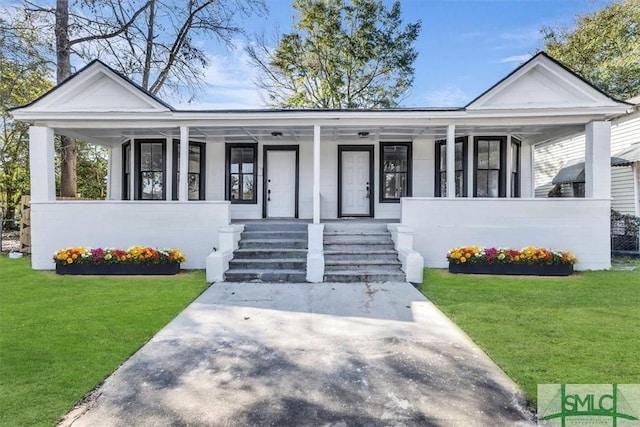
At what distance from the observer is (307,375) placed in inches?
121

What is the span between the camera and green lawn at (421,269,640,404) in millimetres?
3055

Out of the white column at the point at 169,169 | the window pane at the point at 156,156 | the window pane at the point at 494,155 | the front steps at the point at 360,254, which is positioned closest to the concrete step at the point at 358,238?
the front steps at the point at 360,254

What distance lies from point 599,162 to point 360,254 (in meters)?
5.54

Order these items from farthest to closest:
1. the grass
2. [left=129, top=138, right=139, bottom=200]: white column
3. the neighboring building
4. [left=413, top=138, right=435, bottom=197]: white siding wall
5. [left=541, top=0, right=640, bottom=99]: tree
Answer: [left=541, top=0, right=640, bottom=99]: tree → the neighboring building → [left=413, top=138, right=435, bottom=197]: white siding wall → [left=129, top=138, right=139, bottom=200]: white column → the grass

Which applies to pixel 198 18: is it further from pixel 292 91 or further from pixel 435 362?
pixel 435 362

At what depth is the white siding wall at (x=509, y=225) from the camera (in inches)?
307

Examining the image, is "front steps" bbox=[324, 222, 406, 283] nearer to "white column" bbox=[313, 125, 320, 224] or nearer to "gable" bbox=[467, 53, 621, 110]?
"white column" bbox=[313, 125, 320, 224]

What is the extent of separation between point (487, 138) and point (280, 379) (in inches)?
361

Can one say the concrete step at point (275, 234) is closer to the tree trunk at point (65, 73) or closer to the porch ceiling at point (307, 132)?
the porch ceiling at point (307, 132)

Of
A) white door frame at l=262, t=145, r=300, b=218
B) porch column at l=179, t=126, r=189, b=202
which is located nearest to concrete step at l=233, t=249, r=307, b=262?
porch column at l=179, t=126, r=189, b=202

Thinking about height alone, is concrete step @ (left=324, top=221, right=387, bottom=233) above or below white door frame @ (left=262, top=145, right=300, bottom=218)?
below

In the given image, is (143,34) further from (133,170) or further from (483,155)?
(483,155)

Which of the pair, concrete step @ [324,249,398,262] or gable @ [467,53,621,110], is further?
gable @ [467,53,621,110]

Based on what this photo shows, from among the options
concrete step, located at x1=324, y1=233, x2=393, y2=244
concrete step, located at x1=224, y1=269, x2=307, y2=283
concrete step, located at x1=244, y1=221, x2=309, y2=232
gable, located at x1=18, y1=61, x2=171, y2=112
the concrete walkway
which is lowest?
the concrete walkway
